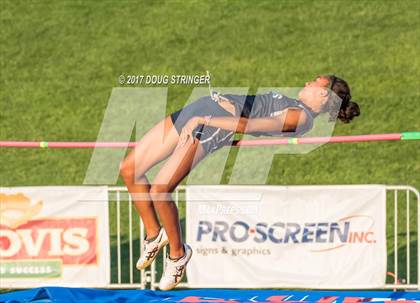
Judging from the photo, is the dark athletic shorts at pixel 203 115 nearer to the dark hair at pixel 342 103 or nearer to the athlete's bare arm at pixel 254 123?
the athlete's bare arm at pixel 254 123

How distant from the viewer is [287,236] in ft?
40.9

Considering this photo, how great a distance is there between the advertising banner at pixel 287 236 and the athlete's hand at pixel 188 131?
3802mm

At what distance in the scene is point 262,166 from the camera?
1617cm

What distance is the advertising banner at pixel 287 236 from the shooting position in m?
12.4

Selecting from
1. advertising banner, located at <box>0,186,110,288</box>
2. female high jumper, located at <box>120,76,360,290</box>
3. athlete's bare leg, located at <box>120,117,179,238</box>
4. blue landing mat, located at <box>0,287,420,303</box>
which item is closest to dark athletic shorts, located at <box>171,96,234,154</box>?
female high jumper, located at <box>120,76,360,290</box>

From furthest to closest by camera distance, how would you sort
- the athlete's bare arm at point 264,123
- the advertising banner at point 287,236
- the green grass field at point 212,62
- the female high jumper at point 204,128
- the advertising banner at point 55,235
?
1. the green grass field at point 212,62
2. the advertising banner at point 55,235
3. the advertising banner at point 287,236
4. the female high jumper at point 204,128
5. the athlete's bare arm at point 264,123

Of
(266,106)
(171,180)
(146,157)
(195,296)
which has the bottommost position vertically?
(195,296)

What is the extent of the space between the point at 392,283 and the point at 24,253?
4.58 metres

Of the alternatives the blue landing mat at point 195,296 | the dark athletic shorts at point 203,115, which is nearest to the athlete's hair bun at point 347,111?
the dark athletic shorts at point 203,115

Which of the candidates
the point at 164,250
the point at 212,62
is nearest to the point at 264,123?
the point at 164,250

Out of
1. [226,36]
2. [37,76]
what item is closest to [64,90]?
[37,76]

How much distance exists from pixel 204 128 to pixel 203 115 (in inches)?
4.8

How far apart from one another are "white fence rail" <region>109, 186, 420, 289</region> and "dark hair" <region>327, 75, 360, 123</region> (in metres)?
3.74
